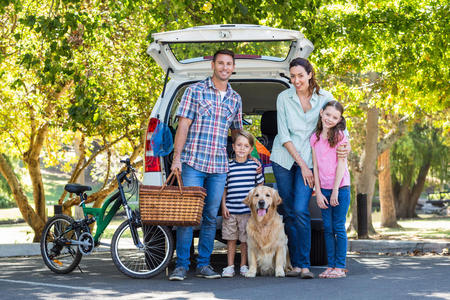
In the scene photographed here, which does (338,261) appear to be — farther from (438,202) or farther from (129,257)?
(438,202)

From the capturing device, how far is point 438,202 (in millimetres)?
41281

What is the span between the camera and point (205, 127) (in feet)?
23.8

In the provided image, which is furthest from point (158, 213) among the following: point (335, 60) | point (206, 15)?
point (335, 60)

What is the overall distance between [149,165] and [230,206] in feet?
3.10

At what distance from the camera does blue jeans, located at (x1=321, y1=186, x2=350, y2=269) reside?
23.5 feet

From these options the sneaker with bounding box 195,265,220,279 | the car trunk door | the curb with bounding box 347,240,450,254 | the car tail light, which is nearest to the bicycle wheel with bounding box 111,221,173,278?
the sneaker with bounding box 195,265,220,279

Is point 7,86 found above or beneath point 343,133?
above

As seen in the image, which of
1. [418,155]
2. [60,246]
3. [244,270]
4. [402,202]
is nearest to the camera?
[244,270]

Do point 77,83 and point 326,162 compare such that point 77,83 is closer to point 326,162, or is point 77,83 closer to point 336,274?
point 326,162

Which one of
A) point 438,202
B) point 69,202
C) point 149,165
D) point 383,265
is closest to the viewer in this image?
point 149,165

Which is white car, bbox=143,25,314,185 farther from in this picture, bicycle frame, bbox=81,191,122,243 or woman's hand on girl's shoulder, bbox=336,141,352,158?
woman's hand on girl's shoulder, bbox=336,141,352,158

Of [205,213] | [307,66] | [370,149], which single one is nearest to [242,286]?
[205,213]

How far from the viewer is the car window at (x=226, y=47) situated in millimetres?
8031

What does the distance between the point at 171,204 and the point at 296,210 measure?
126 centimetres
